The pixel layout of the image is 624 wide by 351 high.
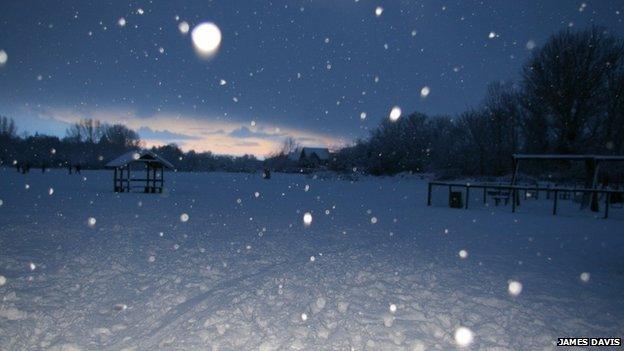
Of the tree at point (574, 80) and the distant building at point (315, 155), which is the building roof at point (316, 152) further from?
the tree at point (574, 80)

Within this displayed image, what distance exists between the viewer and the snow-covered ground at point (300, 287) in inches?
168

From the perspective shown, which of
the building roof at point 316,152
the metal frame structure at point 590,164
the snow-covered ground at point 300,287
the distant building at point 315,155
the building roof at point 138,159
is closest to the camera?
the snow-covered ground at point 300,287

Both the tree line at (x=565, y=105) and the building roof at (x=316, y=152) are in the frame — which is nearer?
the tree line at (x=565, y=105)

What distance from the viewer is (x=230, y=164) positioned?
113062mm

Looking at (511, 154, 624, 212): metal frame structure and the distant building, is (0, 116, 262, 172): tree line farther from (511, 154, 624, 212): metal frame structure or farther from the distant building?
(511, 154, 624, 212): metal frame structure

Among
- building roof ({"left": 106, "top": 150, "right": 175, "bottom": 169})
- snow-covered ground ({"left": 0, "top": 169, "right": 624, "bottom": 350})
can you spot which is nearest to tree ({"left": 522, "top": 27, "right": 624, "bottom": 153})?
snow-covered ground ({"left": 0, "top": 169, "right": 624, "bottom": 350})

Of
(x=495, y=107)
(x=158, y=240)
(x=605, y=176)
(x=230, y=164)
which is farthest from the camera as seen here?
(x=230, y=164)

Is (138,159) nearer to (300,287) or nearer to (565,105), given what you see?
(300,287)

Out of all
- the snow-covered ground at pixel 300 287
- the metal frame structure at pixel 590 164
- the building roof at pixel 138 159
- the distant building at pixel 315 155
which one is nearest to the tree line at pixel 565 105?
the metal frame structure at pixel 590 164

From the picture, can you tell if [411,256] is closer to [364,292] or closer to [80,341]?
[364,292]

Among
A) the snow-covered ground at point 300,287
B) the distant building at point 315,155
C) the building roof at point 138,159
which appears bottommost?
the snow-covered ground at point 300,287

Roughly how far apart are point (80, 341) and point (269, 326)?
2.07 metres

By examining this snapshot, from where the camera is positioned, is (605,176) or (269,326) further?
(605,176)

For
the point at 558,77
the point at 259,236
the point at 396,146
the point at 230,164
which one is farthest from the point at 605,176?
the point at 230,164
